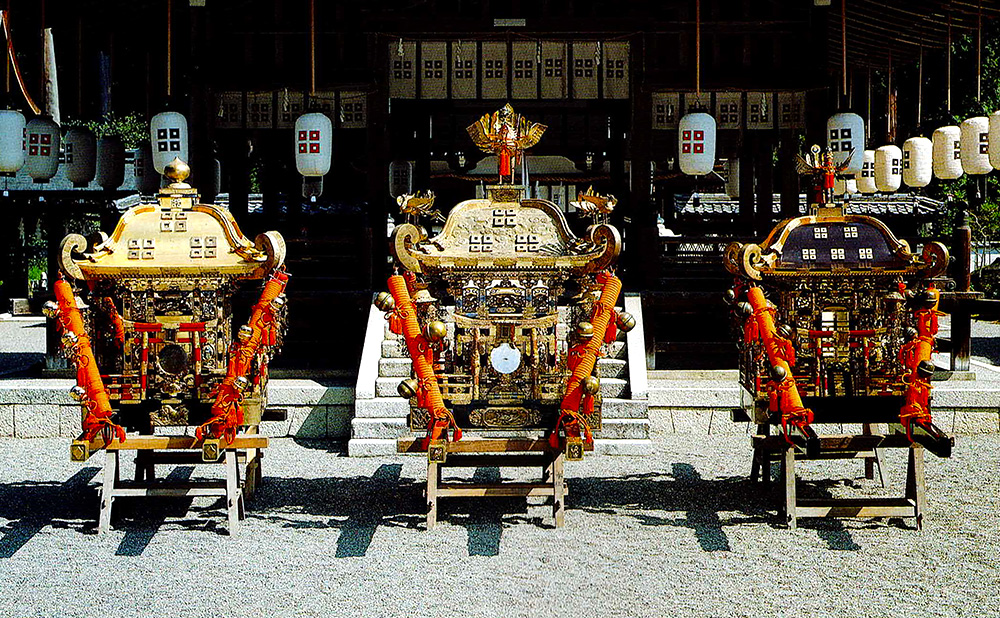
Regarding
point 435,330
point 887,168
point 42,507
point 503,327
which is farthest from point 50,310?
point 887,168

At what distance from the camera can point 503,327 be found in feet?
21.4

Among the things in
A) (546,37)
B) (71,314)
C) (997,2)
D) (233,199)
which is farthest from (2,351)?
(997,2)

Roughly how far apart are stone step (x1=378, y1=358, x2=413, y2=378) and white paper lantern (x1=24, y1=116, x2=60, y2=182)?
3870 millimetres

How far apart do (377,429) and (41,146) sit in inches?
177

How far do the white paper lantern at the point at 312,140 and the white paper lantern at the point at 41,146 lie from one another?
7.59 ft

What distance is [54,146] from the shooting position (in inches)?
414

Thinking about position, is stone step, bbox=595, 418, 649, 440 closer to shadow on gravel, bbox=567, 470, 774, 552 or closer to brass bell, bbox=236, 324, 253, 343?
shadow on gravel, bbox=567, 470, 774, 552

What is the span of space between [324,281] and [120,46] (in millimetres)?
5278

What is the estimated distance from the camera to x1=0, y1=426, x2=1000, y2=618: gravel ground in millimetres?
5121

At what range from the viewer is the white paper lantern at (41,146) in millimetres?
10391

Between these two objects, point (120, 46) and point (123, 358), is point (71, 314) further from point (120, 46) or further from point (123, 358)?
point (120, 46)

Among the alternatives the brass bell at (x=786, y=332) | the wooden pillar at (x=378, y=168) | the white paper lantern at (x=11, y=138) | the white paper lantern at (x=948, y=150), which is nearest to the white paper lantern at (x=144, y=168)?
the white paper lantern at (x=11, y=138)

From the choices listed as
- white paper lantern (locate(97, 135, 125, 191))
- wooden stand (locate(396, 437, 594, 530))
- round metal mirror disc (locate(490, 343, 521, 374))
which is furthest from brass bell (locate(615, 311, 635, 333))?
white paper lantern (locate(97, 135, 125, 191))

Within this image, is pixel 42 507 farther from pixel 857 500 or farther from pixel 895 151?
pixel 895 151
